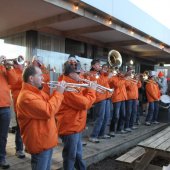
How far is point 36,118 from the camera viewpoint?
9.71ft

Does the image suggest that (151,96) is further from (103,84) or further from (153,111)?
(103,84)

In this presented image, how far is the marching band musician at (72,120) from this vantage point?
12.0ft

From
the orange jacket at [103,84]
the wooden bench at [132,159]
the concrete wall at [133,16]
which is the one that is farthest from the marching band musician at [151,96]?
the wooden bench at [132,159]

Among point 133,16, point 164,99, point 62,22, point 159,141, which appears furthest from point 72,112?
point 164,99

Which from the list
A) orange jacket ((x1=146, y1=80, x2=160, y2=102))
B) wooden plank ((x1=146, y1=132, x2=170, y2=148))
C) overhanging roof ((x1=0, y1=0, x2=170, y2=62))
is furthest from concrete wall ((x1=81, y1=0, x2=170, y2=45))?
wooden plank ((x1=146, y1=132, x2=170, y2=148))

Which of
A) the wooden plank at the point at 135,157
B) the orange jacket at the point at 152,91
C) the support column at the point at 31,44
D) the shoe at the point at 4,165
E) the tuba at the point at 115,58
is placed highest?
the support column at the point at 31,44

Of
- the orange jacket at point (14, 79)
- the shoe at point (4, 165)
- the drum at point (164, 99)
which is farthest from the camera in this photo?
the drum at point (164, 99)

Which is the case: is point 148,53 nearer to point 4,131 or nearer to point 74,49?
point 74,49

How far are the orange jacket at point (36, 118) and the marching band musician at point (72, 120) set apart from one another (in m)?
0.60

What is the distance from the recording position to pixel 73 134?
3678 mm

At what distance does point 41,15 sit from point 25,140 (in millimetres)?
4022

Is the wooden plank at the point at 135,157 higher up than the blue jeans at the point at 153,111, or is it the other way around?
the blue jeans at the point at 153,111

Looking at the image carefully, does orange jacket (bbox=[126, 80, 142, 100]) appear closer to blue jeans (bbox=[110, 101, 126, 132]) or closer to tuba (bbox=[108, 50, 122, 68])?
blue jeans (bbox=[110, 101, 126, 132])

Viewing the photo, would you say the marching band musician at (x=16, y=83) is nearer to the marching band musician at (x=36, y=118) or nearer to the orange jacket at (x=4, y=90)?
the orange jacket at (x=4, y=90)
